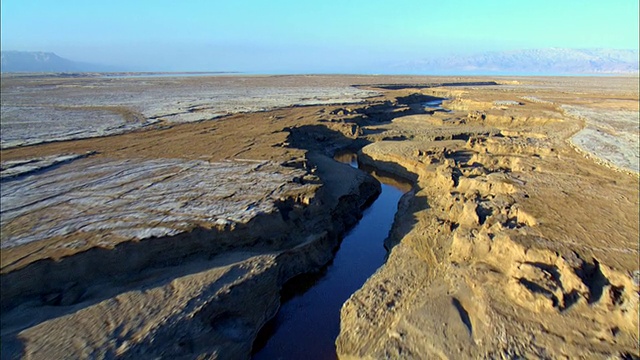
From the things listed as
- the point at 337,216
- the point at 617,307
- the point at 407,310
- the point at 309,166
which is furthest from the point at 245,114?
the point at 617,307

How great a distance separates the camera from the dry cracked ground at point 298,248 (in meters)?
6.07

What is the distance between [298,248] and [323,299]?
61.1 inches

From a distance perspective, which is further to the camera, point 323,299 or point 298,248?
point 298,248

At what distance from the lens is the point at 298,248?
9.27m

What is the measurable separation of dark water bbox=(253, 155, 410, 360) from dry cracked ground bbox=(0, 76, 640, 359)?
0.36 m

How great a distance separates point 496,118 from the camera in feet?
80.6

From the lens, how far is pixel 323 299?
8.38 meters

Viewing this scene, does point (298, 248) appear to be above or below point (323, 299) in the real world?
above

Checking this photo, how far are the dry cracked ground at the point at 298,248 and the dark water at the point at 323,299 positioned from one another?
36cm

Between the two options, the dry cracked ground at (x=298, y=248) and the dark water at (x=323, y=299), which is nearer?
the dry cracked ground at (x=298, y=248)

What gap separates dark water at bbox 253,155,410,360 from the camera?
6967 mm

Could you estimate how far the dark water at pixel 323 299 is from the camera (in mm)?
6967

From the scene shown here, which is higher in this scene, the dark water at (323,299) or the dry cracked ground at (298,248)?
the dry cracked ground at (298,248)

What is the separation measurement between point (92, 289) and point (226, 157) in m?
7.98
